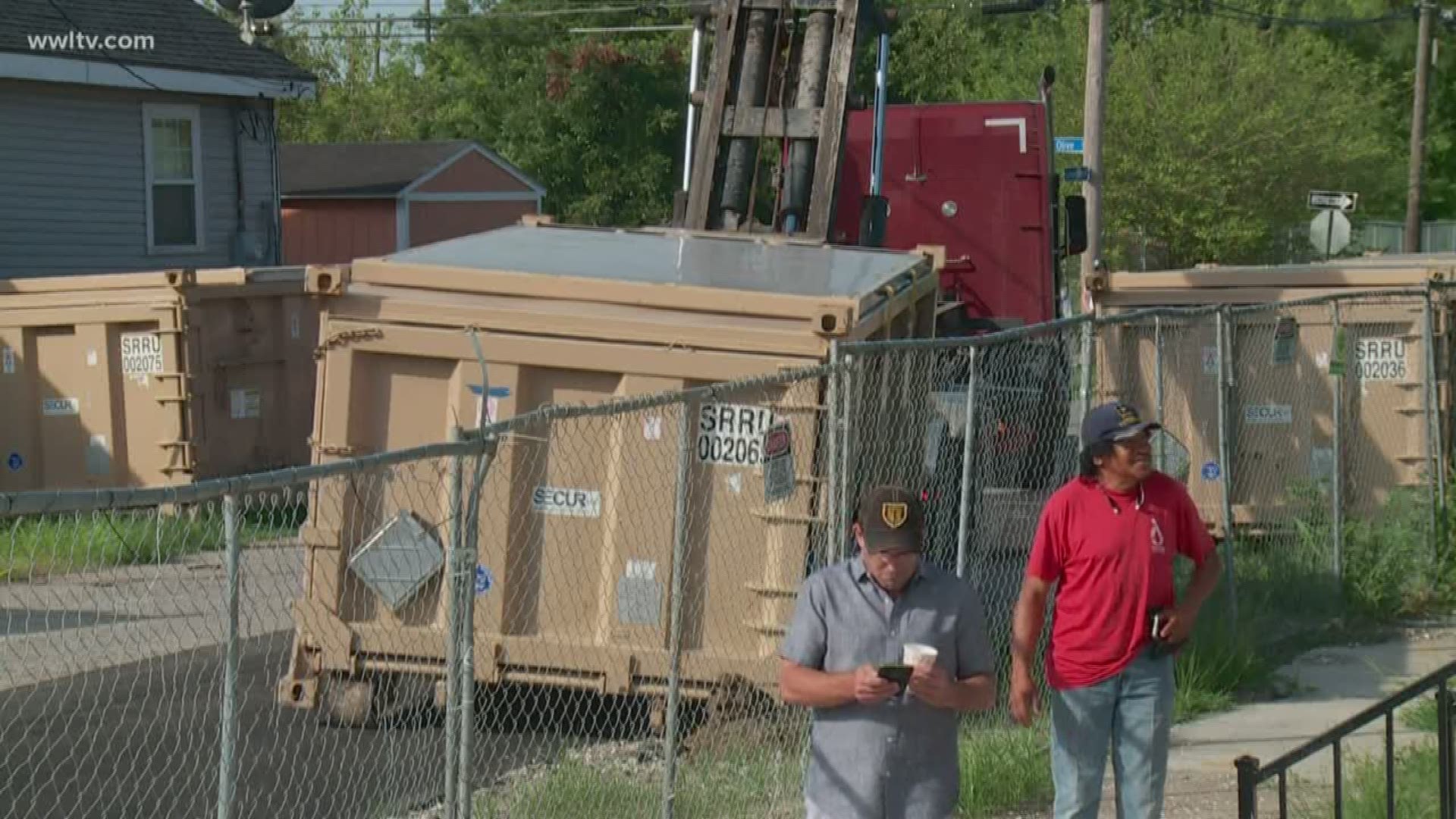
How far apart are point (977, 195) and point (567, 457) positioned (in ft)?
27.9

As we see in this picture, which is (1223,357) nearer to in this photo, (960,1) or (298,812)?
(298,812)

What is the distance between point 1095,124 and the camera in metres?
24.1

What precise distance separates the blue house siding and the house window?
3.4 inches

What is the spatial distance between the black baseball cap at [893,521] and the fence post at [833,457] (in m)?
2.34

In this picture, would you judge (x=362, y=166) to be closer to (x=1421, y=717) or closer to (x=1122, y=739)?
(x=1421, y=717)

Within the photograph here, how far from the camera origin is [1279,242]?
38.7 metres

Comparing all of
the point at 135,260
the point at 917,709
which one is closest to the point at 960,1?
the point at 135,260

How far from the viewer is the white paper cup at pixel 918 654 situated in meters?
5.14

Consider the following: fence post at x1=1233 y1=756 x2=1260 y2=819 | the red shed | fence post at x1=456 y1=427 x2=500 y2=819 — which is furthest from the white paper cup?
the red shed

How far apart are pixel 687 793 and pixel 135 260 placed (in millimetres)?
17191

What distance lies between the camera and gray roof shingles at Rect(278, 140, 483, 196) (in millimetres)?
33781

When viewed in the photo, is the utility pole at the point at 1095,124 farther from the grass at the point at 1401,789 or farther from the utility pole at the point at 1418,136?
the utility pole at the point at 1418,136

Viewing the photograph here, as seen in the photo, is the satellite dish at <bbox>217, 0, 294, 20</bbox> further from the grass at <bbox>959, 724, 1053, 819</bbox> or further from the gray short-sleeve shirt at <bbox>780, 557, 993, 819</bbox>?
the gray short-sleeve shirt at <bbox>780, 557, 993, 819</bbox>

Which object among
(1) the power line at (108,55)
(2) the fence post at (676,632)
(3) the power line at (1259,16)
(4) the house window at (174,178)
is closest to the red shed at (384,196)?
(4) the house window at (174,178)
